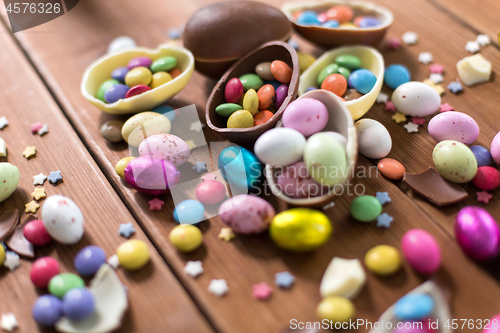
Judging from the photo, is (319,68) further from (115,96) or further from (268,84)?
(115,96)

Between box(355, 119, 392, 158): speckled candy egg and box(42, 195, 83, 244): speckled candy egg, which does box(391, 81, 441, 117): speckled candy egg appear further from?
box(42, 195, 83, 244): speckled candy egg

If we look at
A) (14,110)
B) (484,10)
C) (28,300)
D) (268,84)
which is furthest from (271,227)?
(484,10)

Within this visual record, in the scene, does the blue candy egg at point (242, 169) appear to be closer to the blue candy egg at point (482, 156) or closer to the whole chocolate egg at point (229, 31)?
the whole chocolate egg at point (229, 31)

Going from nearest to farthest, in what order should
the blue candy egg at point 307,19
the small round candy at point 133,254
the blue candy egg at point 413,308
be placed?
1. the blue candy egg at point 413,308
2. the small round candy at point 133,254
3. the blue candy egg at point 307,19

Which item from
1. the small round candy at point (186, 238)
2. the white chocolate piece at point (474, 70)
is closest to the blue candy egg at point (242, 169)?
the small round candy at point (186, 238)

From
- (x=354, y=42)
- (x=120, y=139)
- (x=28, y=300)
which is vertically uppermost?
(x=354, y=42)

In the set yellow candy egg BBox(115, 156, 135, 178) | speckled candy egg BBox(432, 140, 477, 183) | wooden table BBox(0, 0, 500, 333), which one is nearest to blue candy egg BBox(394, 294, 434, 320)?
wooden table BBox(0, 0, 500, 333)
